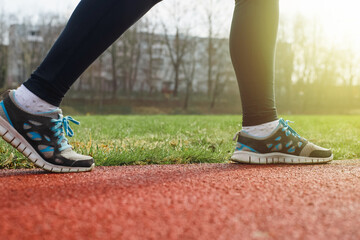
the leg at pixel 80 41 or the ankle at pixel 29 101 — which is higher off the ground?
the leg at pixel 80 41

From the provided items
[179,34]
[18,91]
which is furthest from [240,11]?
[179,34]

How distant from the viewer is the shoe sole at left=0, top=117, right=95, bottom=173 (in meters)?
Result: 1.50

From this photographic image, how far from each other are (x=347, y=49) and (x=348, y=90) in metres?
5.02

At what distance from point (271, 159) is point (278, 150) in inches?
2.6

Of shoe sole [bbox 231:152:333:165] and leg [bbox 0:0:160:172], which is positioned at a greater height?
leg [bbox 0:0:160:172]

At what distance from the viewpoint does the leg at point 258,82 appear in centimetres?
191

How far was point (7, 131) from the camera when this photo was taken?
4.94 feet

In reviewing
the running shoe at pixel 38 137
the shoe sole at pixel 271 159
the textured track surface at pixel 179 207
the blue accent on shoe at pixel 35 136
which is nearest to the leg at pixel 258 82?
the shoe sole at pixel 271 159

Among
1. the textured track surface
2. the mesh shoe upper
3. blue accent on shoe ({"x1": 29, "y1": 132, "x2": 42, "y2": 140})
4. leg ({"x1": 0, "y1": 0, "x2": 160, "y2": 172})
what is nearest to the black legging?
leg ({"x1": 0, "y1": 0, "x2": 160, "y2": 172})

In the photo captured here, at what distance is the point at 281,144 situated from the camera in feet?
6.58

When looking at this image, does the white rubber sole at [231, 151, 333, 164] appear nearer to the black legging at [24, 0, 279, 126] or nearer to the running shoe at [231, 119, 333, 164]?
the running shoe at [231, 119, 333, 164]

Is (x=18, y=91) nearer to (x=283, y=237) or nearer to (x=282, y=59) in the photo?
(x=283, y=237)

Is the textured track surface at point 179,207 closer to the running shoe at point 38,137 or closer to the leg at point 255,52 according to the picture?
the running shoe at point 38,137

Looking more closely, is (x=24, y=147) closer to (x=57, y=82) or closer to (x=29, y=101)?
(x=29, y=101)
